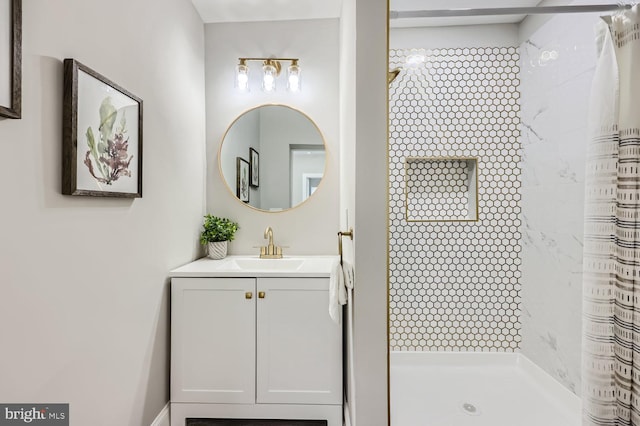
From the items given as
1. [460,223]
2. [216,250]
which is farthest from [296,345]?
[460,223]

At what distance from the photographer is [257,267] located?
2.29 metres

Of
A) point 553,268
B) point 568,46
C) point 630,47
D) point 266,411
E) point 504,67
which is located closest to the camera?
point 630,47

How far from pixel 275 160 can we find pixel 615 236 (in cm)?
195

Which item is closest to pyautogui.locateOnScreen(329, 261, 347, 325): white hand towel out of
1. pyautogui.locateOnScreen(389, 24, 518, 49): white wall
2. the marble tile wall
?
the marble tile wall

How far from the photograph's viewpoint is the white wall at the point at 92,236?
0.99 metres

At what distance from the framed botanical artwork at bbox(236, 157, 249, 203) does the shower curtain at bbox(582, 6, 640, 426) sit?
6.54ft

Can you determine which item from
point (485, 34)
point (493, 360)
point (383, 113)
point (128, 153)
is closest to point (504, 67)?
point (485, 34)

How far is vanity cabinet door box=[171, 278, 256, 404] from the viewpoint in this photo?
1788 mm

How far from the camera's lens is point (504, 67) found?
7.78ft

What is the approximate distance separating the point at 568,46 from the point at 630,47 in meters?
0.73

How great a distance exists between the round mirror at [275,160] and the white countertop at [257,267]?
0.41m

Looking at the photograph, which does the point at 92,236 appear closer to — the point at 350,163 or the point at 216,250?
the point at 216,250

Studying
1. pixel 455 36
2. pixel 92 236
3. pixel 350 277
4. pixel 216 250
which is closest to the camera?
pixel 92 236

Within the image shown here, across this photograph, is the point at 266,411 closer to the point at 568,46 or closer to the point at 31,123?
the point at 31,123
